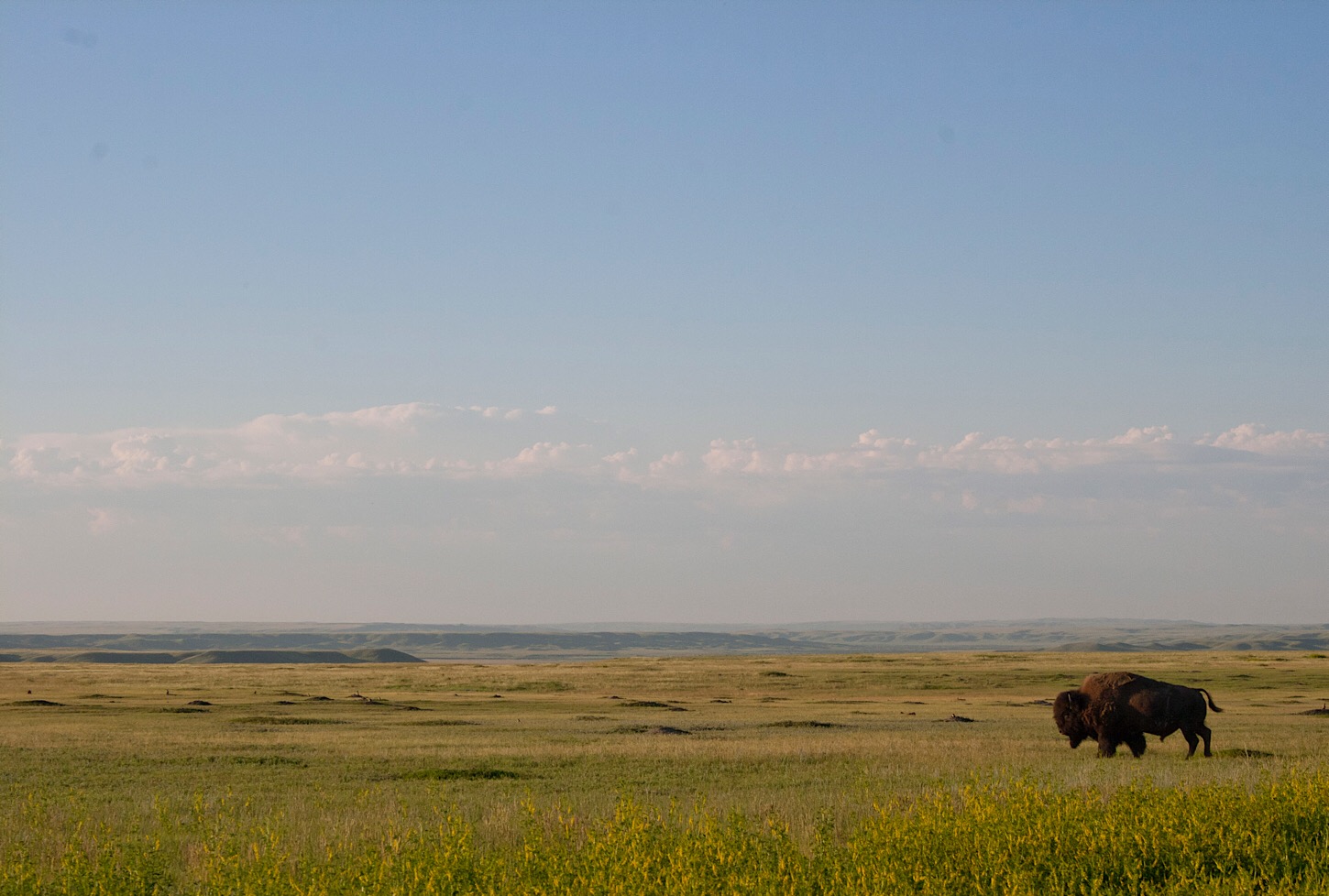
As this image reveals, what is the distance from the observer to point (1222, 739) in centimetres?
3197

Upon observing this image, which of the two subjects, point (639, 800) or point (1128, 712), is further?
point (1128, 712)

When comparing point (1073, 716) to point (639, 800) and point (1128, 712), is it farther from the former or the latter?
point (639, 800)

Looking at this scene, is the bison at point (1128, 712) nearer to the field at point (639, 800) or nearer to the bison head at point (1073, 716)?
the bison head at point (1073, 716)

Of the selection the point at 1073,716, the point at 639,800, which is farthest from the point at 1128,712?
the point at 639,800

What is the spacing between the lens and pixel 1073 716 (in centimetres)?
2856

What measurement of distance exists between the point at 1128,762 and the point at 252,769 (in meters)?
19.1

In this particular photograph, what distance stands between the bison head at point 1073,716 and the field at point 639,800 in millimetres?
514

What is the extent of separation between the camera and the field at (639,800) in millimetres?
11711

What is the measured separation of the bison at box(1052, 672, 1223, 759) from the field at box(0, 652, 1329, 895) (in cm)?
72

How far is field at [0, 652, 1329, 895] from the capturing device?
11.7m

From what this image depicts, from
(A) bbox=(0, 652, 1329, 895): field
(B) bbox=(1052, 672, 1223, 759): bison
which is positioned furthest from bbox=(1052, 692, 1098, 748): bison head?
(A) bbox=(0, 652, 1329, 895): field

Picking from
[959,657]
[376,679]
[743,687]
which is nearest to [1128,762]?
[743,687]

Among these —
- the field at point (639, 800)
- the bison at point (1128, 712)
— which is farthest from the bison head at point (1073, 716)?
the field at point (639, 800)

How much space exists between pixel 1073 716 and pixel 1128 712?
1338mm
